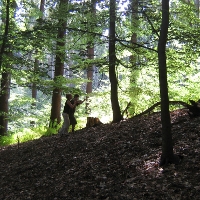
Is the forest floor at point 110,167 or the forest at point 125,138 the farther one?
the forest at point 125,138

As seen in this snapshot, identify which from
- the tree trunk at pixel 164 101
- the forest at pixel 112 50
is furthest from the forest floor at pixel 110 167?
the forest at pixel 112 50

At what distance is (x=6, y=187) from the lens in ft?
21.0

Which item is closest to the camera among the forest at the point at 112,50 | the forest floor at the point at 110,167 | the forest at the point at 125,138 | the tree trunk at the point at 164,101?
the forest floor at the point at 110,167

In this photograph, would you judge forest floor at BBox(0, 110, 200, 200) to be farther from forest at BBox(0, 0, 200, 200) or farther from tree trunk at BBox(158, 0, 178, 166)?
tree trunk at BBox(158, 0, 178, 166)

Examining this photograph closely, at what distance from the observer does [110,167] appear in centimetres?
588

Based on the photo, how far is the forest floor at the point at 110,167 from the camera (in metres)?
4.60

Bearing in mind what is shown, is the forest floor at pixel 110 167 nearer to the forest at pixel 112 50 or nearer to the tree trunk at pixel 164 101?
the tree trunk at pixel 164 101

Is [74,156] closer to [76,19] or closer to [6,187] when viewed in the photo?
[6,187]

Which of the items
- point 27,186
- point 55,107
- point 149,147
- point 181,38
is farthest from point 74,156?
point 55,107

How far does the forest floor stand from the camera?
181 inches

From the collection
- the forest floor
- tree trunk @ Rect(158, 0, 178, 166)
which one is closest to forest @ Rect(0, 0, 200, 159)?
tree trunk @ Rect(158, 0, 178, 166)

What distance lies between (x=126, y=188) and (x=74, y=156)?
2.74m

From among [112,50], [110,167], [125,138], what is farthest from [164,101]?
[112,50]

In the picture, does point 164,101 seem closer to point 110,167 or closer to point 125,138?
point 110,167
